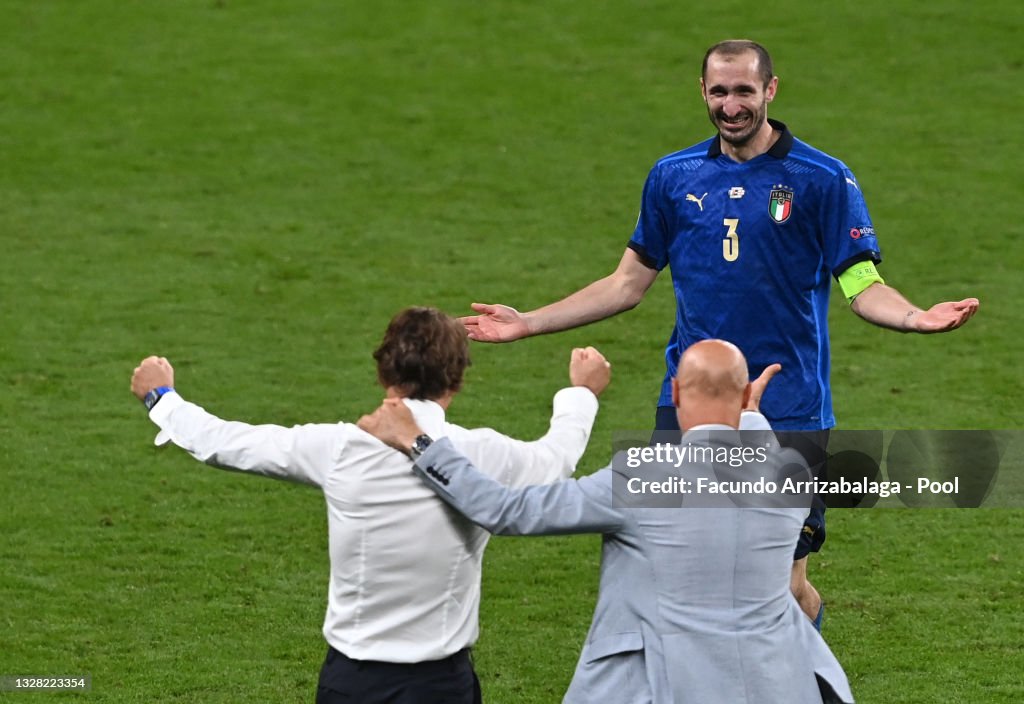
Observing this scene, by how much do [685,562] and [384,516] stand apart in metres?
0.71

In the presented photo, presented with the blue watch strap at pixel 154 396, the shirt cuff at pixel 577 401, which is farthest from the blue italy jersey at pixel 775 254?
the blue watch strap at pixel 154 396

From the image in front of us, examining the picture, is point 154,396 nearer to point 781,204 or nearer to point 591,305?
point 591,305

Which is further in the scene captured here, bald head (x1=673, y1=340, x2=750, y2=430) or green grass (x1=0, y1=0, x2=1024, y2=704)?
green grass (x1=0, y1=0, x2=1024, y2=704)

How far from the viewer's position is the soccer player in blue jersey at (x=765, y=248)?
519cm

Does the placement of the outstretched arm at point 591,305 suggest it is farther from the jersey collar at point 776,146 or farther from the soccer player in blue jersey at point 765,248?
the jersey collar at point 776,146

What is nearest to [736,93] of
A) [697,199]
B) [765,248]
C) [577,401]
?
[697,199]

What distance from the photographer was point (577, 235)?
487 inches

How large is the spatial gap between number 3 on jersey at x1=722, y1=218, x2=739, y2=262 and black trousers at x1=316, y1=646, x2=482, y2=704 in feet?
5.77

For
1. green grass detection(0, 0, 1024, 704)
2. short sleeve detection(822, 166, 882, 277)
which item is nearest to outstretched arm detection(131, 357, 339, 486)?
short sleeve detection(822, 166, 882, 277)

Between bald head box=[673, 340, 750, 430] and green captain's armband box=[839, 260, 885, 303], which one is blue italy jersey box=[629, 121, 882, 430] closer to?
green captain's armband box=[839, 260, 885, 303]

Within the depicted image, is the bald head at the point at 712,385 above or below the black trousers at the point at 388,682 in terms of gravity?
above

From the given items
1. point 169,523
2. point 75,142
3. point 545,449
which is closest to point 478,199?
point 75,142

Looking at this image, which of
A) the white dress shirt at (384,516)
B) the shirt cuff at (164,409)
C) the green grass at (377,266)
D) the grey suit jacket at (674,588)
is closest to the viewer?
the grey suit jacket at (674,588)

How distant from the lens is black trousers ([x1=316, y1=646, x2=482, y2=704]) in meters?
3.97
